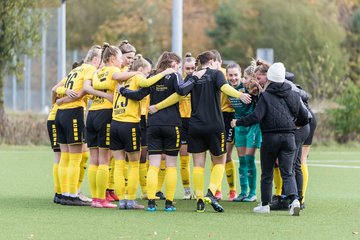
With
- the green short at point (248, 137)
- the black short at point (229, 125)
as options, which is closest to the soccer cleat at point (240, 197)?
the green short at point (248, 137)

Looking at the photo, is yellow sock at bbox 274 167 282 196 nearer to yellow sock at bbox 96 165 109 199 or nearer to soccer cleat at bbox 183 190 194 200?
soccer cleat at bbox 183 190 194 200

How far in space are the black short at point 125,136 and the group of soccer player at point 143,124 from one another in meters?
0.01

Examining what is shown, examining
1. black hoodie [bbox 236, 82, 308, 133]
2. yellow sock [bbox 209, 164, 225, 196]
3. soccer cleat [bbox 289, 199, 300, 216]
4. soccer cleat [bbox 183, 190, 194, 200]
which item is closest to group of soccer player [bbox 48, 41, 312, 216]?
yellow sock [bbox 209, 164, 225, 196]

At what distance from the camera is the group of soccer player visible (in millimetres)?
14391

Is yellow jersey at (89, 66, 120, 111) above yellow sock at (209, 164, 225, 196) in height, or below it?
above

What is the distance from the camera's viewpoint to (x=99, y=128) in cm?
1498

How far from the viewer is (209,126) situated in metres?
14.4

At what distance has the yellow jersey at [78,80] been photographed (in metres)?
15.3

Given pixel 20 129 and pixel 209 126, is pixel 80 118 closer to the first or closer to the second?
pixel 209 126

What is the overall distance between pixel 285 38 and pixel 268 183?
4341 cm

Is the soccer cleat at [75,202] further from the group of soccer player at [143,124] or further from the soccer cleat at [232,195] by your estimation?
the soccer cleat at [232,195]

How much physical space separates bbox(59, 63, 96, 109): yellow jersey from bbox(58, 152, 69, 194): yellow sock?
691 millimetres

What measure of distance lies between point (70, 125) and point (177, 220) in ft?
8.66

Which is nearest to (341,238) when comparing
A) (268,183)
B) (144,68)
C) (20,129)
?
(268,183)
